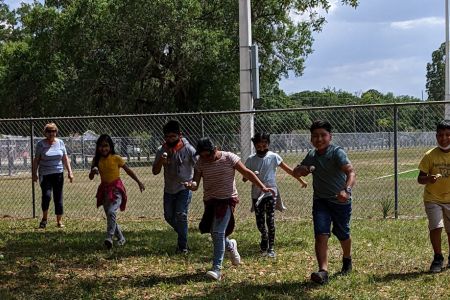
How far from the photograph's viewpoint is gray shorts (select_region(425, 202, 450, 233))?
20.6 ft

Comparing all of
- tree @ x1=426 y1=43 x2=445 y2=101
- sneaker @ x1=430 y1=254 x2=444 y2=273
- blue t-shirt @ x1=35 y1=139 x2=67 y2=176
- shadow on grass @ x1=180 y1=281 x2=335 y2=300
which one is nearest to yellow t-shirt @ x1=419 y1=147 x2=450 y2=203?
sneaker @ x1=430 y1=254 x2=444 y2=273

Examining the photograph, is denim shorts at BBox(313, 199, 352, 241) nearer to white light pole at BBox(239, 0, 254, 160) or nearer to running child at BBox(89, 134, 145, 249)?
running child at BBox(89, 134, 145, 249)

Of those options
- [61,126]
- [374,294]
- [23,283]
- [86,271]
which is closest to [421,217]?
[374,294]

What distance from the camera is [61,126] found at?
39.4 m

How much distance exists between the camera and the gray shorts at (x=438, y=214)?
20.6ft

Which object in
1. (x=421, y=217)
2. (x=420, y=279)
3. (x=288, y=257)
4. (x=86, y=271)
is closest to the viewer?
(x=420, y=279)

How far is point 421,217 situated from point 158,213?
16.6 feet

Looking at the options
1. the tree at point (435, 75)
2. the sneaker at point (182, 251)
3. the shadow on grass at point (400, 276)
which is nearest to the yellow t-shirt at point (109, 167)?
the sneaker at point (182, 251)

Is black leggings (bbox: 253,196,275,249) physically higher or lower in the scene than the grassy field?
higher

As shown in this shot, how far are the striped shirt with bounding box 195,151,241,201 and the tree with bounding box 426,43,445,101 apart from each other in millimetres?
101043

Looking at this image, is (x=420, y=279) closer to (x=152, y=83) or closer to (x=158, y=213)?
(x=158, y=213)

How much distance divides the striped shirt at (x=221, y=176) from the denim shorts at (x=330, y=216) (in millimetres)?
913

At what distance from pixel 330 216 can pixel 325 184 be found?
0.34 metres

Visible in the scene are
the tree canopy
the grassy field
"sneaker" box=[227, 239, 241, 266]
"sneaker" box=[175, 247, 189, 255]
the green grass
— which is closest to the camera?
the green grass
